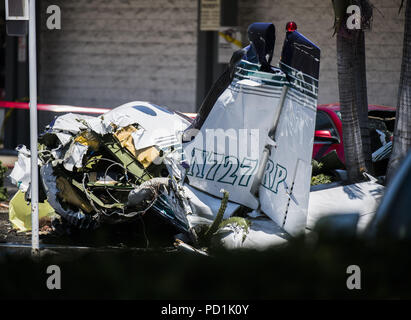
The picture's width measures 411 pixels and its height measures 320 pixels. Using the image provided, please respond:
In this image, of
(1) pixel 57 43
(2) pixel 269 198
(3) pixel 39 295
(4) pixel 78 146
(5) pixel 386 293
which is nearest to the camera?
(5) pixel 386 293

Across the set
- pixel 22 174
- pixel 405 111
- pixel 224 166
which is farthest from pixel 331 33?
pixel 22 174

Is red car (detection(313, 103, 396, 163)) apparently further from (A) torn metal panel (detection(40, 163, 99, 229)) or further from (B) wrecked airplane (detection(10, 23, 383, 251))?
(A) torn metal panel (detection(40, 163, 99, 229))

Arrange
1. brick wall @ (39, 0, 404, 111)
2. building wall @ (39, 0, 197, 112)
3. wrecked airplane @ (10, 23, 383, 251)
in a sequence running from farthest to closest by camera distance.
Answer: building wall @ (39, 0, 197, 112)
brick wall @ (39, 0, 404, 111)
wrecked airplane @ (10, 23, 383, 251)

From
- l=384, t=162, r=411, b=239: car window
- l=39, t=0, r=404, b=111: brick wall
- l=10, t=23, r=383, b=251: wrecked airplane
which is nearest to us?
l=384, t=162, r=411, b=239: car window

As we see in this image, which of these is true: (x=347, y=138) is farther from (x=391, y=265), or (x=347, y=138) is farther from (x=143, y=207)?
(x=391, y=265)

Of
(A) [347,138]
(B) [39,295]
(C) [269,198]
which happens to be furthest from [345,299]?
(A) [347,138]

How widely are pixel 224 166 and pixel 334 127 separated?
292cm

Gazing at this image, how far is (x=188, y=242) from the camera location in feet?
19.3

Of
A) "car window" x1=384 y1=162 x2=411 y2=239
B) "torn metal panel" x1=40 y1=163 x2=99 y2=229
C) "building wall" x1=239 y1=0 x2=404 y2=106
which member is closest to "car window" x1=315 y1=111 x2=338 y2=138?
"torn metal panel" x1=40 y1=163 x2=99 y2=229

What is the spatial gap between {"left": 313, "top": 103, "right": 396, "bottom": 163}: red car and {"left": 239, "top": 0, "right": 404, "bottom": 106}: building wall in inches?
159

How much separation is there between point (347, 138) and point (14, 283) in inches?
221

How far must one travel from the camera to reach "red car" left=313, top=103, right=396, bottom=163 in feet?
27.1

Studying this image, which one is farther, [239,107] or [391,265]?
[239,107]

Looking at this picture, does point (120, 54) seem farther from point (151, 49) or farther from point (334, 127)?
point (334, 127)
